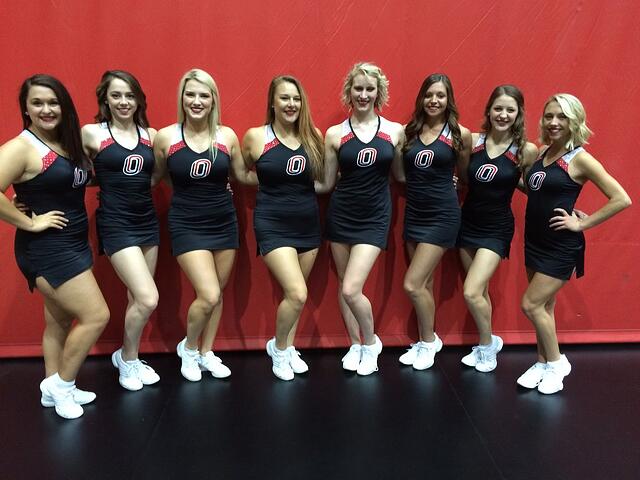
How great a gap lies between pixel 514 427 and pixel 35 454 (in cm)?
239

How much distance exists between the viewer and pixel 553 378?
304 centimetres

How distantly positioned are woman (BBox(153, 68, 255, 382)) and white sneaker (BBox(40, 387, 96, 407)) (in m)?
0.61

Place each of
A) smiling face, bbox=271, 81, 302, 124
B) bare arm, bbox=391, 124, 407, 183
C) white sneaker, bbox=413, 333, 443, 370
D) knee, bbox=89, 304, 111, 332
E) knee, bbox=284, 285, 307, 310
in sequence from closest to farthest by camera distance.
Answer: knee, bbox=89, 304, 111, 332 → smiling face, bbox=271, 81, 302, 124 → knee, bbox=284, 285, 307, 310 → bare arm, bbox=391, 124, 407, 183 → white sneaker, bbox=413, 333, 443, 370

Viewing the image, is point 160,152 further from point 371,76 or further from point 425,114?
point 425,114

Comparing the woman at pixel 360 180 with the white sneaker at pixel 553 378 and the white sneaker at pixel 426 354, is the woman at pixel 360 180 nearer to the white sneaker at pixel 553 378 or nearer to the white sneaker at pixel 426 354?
the white sneaker at pixel 426 354

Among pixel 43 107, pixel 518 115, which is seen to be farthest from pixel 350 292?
pixel 43 107

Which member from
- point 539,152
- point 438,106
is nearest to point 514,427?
point 539,152

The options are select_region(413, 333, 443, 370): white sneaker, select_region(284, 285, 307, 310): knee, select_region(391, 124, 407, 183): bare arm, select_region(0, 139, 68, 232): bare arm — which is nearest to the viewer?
select_region(0, 139, 68, 232): bare arm

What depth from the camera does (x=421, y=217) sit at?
3197 millimetres

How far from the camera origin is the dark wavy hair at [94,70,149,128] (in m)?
2.74

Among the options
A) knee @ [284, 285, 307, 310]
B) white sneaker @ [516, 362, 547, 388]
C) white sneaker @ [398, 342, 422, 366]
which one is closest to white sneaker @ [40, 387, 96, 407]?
knee @ [284, 285, 307, 310]

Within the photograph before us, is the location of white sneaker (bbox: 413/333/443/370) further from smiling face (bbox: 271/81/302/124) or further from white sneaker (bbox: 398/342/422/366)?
smiling face (bbox: 271/81/302/124)

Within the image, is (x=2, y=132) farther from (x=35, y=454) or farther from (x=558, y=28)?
(x=558, y=28)

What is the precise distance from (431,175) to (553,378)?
140cm
